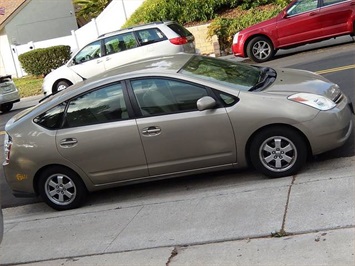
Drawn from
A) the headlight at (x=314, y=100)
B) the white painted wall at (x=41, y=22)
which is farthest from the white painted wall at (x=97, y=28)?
the headlight at (x=314, y=100)

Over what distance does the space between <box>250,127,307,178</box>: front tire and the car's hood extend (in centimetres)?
49

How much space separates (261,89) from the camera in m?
5.98

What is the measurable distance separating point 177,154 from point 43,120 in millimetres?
1715

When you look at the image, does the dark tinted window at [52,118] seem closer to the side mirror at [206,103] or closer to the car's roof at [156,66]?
the car's roof at [156,66]

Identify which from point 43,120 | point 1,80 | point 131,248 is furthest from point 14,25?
point 131,248

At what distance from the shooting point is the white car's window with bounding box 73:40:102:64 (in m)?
15.4

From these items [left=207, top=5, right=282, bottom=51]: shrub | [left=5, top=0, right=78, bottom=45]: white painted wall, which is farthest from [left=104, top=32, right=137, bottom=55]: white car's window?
[left=5, top=0, right=78, bottom=45]: white painted wall

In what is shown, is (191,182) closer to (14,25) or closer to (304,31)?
(304,31)

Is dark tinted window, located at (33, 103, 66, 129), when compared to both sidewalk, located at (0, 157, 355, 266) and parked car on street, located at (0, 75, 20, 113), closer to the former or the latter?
sidewalk, located at (0, 157, 355, 266)

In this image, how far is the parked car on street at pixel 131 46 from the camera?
14.8 meters

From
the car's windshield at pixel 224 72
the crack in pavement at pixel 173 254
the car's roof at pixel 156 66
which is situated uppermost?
the car's roof at pixel 156 66

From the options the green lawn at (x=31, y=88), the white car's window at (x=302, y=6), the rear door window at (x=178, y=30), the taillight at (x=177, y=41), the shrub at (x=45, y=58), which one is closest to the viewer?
the white car's window at (x=302, y=6)

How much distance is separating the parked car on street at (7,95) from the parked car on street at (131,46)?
111 inches

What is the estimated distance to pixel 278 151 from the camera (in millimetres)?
5777
